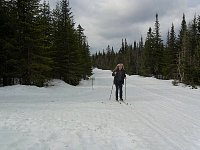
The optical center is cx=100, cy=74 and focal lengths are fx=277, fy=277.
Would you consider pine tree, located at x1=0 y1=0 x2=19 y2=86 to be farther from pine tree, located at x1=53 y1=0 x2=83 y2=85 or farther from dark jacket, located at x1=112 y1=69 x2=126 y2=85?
dark jacket, located at x1=112 y1=69 x2=126 y2=85

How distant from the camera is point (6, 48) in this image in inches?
878

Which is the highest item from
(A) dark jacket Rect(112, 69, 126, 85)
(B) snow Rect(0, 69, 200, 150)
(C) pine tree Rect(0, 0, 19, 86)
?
(C) pine tree Rect(0, 0, 19, 86)

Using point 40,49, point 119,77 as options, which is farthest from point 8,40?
point 119,77

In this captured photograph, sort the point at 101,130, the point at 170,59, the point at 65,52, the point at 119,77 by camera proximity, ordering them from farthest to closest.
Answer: the point at 170,59
the point at 65,52
the point at 119,77
the point at 101,130

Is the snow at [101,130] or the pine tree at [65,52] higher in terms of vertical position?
the pine tree at [65,52]

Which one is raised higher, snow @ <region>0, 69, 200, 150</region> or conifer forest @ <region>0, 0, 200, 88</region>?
conifer forest @ <region>0, 0, 200, 88</region>

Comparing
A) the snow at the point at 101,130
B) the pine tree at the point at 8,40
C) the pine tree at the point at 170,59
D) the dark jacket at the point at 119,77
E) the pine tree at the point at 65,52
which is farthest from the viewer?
the pine tree at the point at 170,59

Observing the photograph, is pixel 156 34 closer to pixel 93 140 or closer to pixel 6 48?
pixel 6 48

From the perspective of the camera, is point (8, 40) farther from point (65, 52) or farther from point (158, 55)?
point (158, 55)

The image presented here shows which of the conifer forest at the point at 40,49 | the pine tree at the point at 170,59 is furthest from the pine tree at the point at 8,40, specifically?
the pine tree at the point at 170,59

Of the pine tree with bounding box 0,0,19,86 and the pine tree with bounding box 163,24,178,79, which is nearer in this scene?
the pine tree with bounding box 0,0,19,86

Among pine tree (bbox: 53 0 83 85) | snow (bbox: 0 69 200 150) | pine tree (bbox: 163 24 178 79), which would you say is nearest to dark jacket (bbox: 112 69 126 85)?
snow (bbox: 0 69 200 150)

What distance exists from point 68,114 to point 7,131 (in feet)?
11.4

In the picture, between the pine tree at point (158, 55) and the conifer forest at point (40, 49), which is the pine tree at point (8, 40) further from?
the pine tree at point (158, 55)
